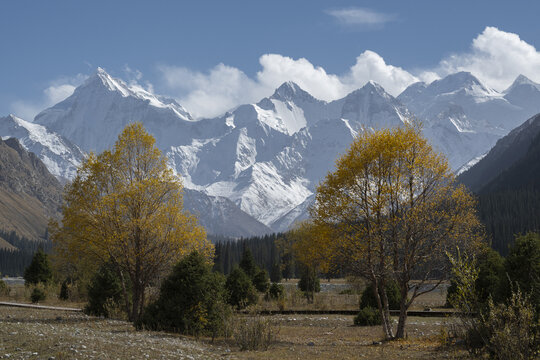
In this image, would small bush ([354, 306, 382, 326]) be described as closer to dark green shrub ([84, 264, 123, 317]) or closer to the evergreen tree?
dark green shrub ([84, 264, 123, 317])

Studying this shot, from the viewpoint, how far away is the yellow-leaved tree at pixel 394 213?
72.1ft

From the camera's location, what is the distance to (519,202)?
560 ft

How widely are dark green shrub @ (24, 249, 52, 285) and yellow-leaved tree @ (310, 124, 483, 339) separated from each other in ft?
146

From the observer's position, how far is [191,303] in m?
21.7

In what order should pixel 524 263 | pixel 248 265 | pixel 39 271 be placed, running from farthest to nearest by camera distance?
pixel 248 265 → pixel 39 271 → pixel 524 263

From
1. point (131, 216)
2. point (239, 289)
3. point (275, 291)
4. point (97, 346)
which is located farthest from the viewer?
point (275, 291)

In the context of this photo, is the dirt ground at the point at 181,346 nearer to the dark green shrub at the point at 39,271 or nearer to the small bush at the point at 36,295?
the small bush at the point at 36,295

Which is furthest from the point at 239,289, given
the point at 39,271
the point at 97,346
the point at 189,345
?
the point at 39,271

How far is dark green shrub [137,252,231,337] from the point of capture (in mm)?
21406

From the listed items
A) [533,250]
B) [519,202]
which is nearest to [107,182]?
[533,250]

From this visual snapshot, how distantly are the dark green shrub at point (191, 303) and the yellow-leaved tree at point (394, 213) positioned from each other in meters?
4.77

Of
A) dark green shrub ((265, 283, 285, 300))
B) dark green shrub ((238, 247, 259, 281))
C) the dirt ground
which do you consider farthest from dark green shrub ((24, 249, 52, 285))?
the dirt ground

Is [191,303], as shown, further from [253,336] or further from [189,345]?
[253,336]

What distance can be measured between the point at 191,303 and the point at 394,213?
9745 millimetres
